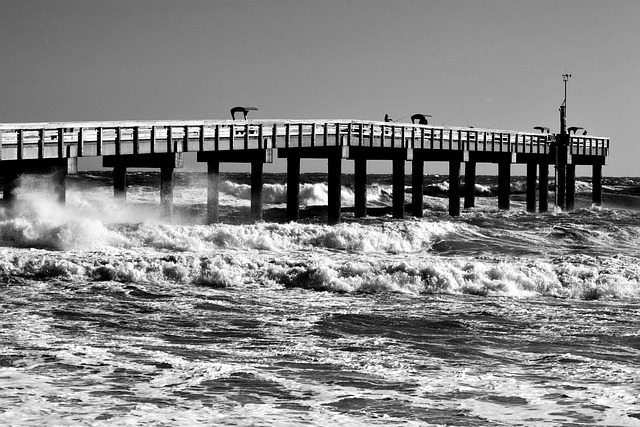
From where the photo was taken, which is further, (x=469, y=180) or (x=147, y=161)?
(x=469, y=180)

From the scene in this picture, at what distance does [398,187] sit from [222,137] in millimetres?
12998

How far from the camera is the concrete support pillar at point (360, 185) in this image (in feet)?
145

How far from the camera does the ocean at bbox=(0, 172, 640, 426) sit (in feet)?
37.9

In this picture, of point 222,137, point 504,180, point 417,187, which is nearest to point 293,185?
point 222,137

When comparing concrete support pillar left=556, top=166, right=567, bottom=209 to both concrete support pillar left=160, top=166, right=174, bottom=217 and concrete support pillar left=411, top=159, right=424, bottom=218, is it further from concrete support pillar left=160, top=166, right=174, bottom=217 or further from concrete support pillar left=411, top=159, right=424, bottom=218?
concrete support pillar left=160, top=166, right=174, bottom=217

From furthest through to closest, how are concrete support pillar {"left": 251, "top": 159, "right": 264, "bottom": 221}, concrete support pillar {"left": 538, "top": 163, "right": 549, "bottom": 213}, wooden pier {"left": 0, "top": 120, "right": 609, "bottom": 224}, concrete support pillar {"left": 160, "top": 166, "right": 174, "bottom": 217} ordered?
1. concrete support pillar {"left": 538, "top": 163, "right": 549, "bottom": 213}
2. concrete support pillar {"left": 251, "top": 159, "right": 264, "bottom": 221}
3. concrete support pillar {"left": 160, "top": 166, "right": 174, "bottom": 217}
4. wooden pier {"left": 0, "top": 120, "right": 609, "bottom": 224}

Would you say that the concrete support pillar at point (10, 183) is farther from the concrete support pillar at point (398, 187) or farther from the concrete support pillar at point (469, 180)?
the concrete support pillar at point (469, 180)

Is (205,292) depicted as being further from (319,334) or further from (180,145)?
(180,145)

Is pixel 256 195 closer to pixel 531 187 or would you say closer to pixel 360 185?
pixel 360 185

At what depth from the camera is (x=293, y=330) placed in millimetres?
16750

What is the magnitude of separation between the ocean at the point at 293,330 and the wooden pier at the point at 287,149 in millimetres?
2390

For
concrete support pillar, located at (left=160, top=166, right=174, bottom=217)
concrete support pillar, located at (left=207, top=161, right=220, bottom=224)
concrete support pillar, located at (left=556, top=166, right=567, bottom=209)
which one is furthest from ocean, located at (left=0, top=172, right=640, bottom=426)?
concrete support pillar, located at (left=556, top=166, right=567, bottom=209)

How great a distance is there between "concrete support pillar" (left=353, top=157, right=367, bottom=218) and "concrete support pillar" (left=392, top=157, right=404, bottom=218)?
134 centimetres

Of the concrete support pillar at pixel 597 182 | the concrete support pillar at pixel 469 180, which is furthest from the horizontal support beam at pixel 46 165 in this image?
the concrete support pillar at pixel 597 182
